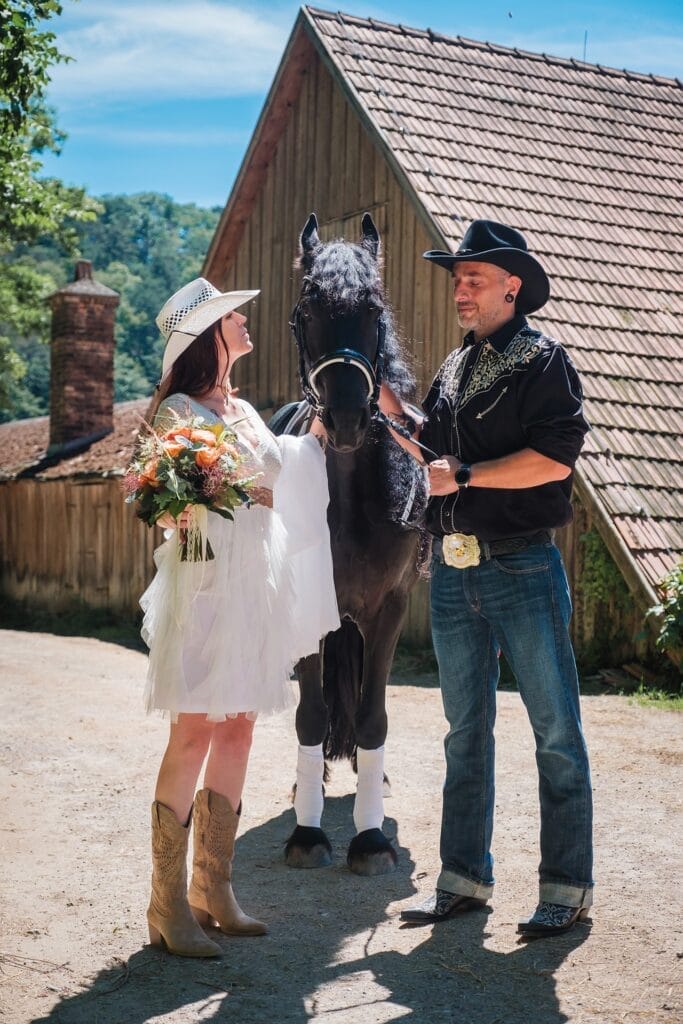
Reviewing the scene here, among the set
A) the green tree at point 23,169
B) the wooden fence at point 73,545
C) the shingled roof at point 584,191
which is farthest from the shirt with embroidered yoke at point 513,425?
the wooden fence at point 73,545

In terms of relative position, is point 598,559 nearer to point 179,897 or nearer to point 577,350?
point 577,350

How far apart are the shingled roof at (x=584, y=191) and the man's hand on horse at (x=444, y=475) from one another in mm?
5381

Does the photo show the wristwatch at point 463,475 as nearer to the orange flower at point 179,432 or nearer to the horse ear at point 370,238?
the orange flower at point 179,432

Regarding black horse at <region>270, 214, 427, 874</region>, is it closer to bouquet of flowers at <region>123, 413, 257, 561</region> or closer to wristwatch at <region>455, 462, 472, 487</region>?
wristwatch at <region>455, 462, 472, 487</region>

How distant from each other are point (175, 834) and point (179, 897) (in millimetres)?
201

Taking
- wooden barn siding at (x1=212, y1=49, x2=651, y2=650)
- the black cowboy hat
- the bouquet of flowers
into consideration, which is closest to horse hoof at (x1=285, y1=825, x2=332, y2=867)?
the bouquet of flowers

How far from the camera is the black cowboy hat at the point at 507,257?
380 centimetres

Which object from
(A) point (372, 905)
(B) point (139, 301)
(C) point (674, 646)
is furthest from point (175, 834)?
(B) point (139, 301)

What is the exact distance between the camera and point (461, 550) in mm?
3854

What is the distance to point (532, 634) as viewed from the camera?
376 cm

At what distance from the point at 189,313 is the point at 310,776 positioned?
2087 millimetres

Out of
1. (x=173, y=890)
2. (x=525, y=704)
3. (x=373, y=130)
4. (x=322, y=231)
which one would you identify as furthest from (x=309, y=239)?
(x=322, y=231)

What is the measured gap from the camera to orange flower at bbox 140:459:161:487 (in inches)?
137

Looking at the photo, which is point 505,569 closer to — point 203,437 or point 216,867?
point 203,437
